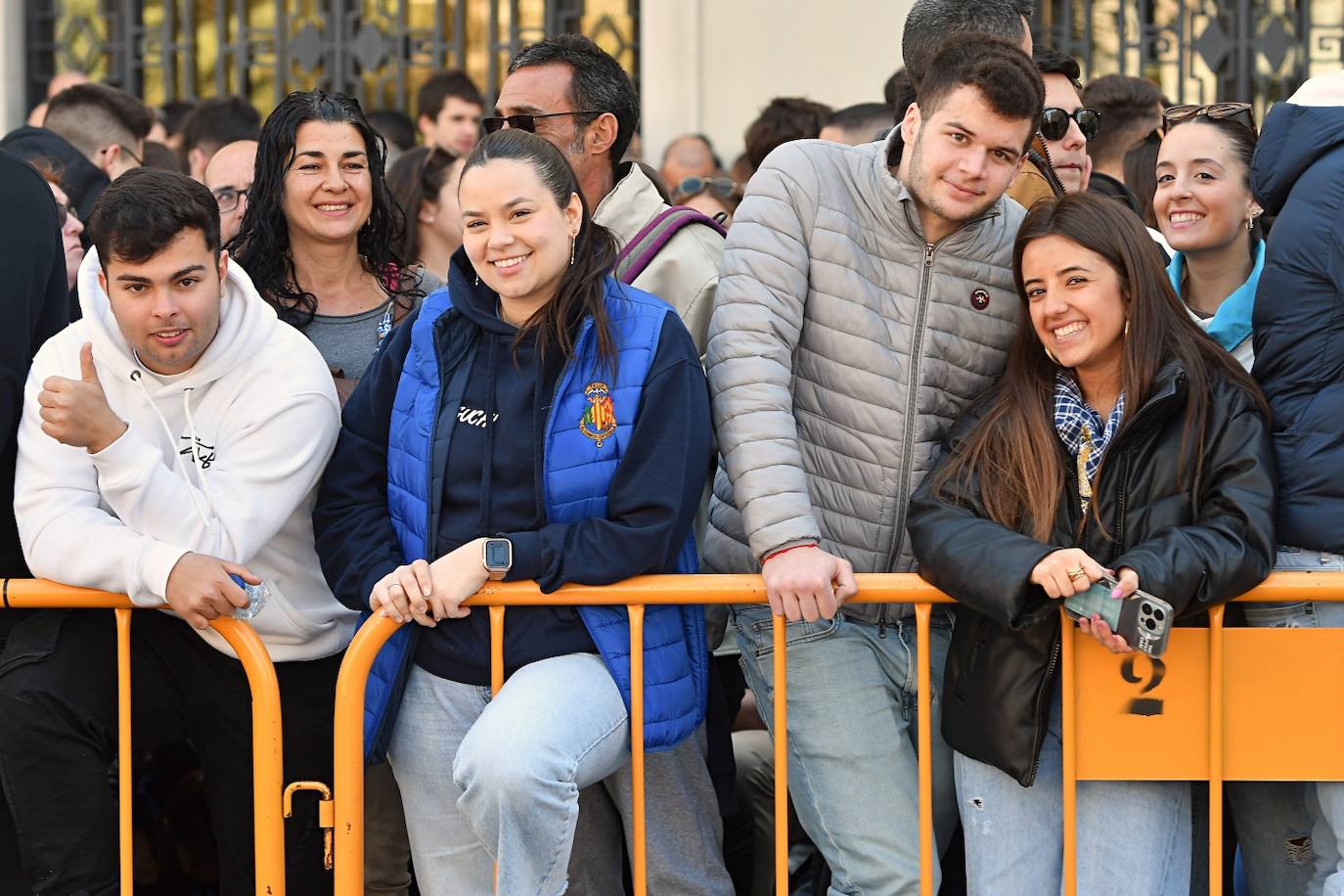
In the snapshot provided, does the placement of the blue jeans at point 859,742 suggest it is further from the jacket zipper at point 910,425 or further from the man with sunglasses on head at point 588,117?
the man with sunglasses on head at point 588,117

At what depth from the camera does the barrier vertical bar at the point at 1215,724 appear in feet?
10.8

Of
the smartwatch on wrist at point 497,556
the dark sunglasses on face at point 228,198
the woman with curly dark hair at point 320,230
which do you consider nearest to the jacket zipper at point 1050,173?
the woman with curly dark hair at point 320,230

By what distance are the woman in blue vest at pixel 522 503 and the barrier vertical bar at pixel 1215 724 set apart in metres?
1.05

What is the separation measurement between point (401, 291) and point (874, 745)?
1.76 metres

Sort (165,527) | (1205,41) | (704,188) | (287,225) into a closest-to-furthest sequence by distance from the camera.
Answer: (165,527) < (287,225) < (704,188) < (1205,41)

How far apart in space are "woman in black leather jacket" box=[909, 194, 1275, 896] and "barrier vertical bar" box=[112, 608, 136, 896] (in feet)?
5.53

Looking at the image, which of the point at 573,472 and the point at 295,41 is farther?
the point at 295,41

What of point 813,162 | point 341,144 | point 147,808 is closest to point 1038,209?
point 813,162

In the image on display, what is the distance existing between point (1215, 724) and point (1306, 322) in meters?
0.86

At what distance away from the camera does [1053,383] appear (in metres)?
3.57

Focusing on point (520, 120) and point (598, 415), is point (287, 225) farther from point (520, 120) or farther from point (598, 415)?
point (598, 415)

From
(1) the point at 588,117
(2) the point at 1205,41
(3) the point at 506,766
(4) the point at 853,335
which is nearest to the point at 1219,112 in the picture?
(4) the point at 853,335

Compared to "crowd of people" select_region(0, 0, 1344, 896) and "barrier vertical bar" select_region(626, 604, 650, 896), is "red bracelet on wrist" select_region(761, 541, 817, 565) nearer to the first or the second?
"crowd of people" select_region(0, 0, 1344, 896)

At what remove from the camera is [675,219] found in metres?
4.09
